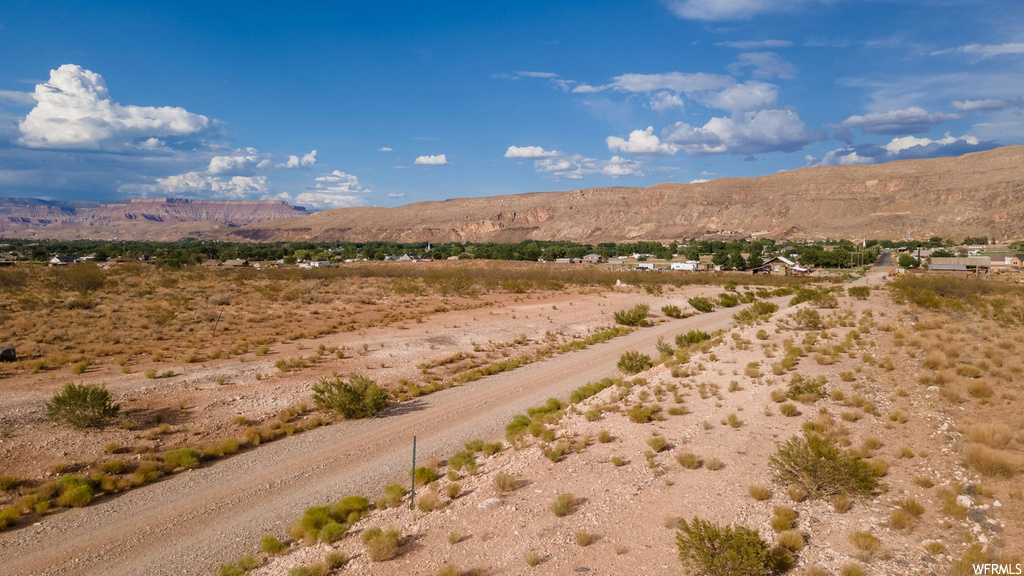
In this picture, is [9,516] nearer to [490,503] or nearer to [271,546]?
[271,546]

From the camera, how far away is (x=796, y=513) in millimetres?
7707

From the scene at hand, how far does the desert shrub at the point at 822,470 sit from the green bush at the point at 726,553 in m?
2.01

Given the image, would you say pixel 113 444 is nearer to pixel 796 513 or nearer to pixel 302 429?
pixel 302 429

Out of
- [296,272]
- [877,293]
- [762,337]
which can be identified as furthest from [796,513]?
[296,272]

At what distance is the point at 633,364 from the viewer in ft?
64.2

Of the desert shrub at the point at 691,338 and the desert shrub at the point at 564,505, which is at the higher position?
the desert shrub at the point at 564,505

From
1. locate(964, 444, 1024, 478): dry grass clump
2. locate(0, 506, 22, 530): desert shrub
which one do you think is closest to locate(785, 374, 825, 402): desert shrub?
locate(964, 444, 1024, 478): dry grass clump

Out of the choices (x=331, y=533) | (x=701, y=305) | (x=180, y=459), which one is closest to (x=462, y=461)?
(x=331, y=533)

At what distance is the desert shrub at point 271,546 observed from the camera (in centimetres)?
830

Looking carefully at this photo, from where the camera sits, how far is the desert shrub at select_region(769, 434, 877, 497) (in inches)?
318

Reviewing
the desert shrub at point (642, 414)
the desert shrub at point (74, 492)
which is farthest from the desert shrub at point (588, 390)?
the desert shrub at point (74, 492)

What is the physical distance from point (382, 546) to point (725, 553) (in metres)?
4.82

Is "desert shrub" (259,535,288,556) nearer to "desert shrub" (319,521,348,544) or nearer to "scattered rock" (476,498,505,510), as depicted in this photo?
"desert shrub" (319,521,348,544)

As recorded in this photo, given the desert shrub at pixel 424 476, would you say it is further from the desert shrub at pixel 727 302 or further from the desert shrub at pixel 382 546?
the desert shrub at pixel 727 302
